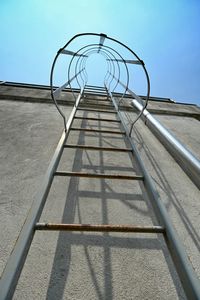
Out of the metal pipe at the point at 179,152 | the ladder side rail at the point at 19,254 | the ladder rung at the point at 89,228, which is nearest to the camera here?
the ladder side rail at the point at 19,254

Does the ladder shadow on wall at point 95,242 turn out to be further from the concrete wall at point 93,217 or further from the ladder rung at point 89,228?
the ladder rung at point 89,228

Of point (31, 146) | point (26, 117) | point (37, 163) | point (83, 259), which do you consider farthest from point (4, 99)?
point (83, 259)

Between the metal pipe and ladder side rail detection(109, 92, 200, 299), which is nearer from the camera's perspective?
ladder side rail detection(109, 92, 200, 299)

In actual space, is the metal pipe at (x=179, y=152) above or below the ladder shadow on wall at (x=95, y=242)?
above

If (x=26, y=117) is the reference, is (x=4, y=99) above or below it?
above

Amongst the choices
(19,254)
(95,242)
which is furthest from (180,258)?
(19,254)

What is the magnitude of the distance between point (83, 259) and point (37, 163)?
3.49 feet

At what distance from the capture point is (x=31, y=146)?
2312mm

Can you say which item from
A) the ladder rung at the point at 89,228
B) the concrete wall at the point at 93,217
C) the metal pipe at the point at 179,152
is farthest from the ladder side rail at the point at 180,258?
the metal pipe at the point at 179,152

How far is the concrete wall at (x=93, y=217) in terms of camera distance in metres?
1.06

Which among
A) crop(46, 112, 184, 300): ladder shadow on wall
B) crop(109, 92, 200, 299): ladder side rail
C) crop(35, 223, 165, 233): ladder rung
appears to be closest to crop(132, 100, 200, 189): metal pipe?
crop(46, 112, 184, 300): ladder shadow on wall

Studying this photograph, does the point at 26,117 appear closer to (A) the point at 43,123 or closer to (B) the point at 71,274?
(A) the point at 43,123

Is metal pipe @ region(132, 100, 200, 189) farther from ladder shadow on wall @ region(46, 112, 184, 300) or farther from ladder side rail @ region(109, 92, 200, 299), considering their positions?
ladder side rail @ region(109, 92, 200, 299)

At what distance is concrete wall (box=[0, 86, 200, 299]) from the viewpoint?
1061mm
